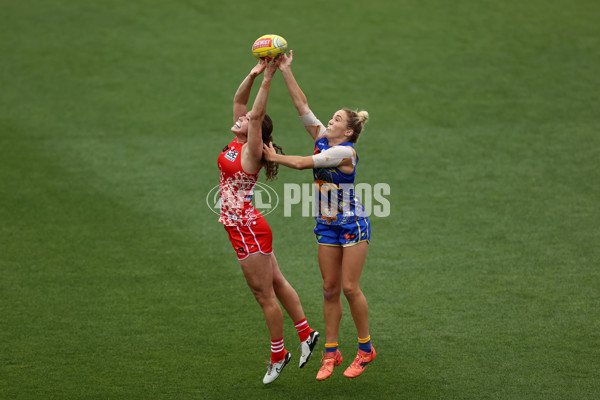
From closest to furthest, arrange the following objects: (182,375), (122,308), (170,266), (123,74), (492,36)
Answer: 1. (182,375)
2. (122,308)
3. (170,266)
4. (123,74)
5. (492,36)

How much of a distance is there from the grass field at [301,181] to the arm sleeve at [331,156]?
2050 millimetres

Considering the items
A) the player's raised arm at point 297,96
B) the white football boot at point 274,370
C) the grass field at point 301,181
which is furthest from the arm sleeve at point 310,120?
the grass field at point 301,181

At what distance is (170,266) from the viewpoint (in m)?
8.55

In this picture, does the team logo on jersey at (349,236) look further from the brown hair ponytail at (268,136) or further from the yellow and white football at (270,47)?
the yellow and white football at (270,47)

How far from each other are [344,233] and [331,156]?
0.69m

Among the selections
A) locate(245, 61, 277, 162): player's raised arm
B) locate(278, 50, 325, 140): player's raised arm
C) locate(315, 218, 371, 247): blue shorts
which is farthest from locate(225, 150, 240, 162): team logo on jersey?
locate(315, 218, 371, 247): blue shorts

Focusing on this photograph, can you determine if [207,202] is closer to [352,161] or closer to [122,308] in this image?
[122,308]

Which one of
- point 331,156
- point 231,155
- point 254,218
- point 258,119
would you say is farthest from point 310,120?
point 254,218

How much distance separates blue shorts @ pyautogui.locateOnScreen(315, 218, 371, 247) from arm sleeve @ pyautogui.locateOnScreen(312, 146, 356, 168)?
1.81 feet

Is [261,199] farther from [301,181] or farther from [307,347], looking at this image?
[307,347]

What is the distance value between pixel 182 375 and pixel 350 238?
199 centimetres

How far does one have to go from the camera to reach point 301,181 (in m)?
10.8

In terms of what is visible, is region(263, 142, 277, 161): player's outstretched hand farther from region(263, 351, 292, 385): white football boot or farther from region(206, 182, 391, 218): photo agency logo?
region(206, 182, 391, 218): photo agency logo

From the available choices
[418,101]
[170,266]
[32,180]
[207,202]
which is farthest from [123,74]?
[170,266]
